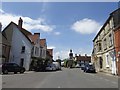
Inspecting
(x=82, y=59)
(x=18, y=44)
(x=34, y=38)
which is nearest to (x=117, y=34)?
(x=18, y=44)

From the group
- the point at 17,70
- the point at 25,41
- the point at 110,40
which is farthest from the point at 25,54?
the point at 110,40

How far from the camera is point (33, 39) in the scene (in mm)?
54438

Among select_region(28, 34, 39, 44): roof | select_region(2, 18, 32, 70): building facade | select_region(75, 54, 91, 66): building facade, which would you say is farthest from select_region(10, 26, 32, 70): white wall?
select_region(75, 54, 91, 66): building facade

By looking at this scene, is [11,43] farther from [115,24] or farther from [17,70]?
[115,24]

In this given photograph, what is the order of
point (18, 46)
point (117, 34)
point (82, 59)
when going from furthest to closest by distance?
point (82, 59) → point (18, 46) → point (117, 34)

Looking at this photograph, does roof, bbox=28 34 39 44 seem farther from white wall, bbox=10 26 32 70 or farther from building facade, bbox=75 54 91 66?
building facade, bbox=75 54 91 66

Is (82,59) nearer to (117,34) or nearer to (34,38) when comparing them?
(34,38)

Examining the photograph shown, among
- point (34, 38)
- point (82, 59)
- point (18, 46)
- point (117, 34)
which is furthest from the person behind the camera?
point (82, 59)

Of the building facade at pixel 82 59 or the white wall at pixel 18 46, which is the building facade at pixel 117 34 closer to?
the white wall at pixel 18 46

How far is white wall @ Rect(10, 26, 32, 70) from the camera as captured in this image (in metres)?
49.9

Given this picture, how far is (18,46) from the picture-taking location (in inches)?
1991

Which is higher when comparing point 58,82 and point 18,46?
point 18,46

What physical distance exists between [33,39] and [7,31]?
6.81 meters

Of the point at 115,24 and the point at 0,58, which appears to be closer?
the point at 115,24
